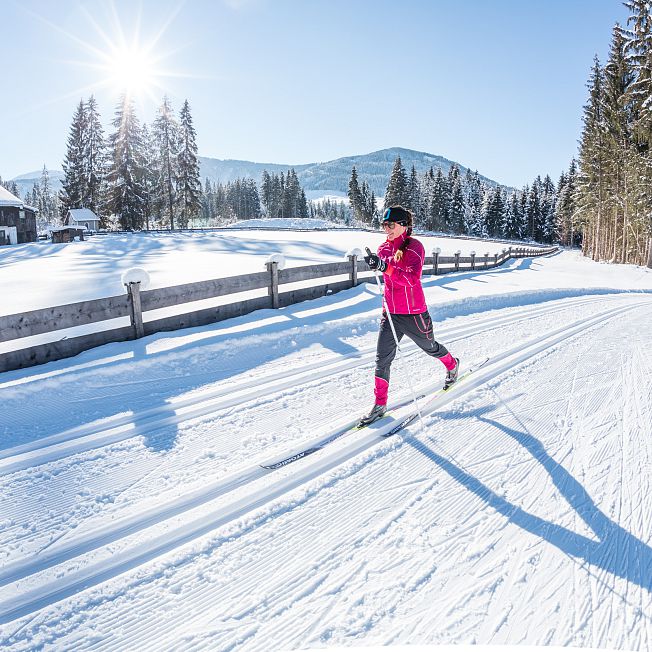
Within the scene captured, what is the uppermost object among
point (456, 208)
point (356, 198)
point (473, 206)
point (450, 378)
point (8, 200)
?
point (356, 198)

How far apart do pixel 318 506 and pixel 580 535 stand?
175cm

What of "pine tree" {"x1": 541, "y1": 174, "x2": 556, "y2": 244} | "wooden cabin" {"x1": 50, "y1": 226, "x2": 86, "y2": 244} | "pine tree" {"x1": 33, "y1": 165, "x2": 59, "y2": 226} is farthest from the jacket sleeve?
"pine tree" {"x1": 33, "y1": 165, "x2": 59, "y2": 226}

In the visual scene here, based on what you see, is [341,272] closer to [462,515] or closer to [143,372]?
[143,372]

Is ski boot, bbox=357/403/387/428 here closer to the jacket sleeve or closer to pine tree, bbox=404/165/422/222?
the jacket sleeve

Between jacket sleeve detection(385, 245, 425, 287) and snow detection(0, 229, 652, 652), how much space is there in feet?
4.70

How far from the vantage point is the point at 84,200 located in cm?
4856

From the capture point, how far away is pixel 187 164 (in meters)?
48.5

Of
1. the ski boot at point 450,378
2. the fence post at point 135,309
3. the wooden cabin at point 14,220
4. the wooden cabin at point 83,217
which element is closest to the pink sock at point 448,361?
the ski boot at point 450,378

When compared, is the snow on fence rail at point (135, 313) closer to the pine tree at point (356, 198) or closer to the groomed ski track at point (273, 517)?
the groomed ski track at point (273, 517)

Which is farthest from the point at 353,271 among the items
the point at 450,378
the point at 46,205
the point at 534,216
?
the point at 46,205

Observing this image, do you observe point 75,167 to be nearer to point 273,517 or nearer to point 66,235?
point 66,235

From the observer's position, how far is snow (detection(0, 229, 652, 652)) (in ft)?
7.22

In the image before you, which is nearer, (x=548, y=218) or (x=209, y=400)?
(x=209, y=400)

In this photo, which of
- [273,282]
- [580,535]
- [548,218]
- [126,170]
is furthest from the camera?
[548,218]
